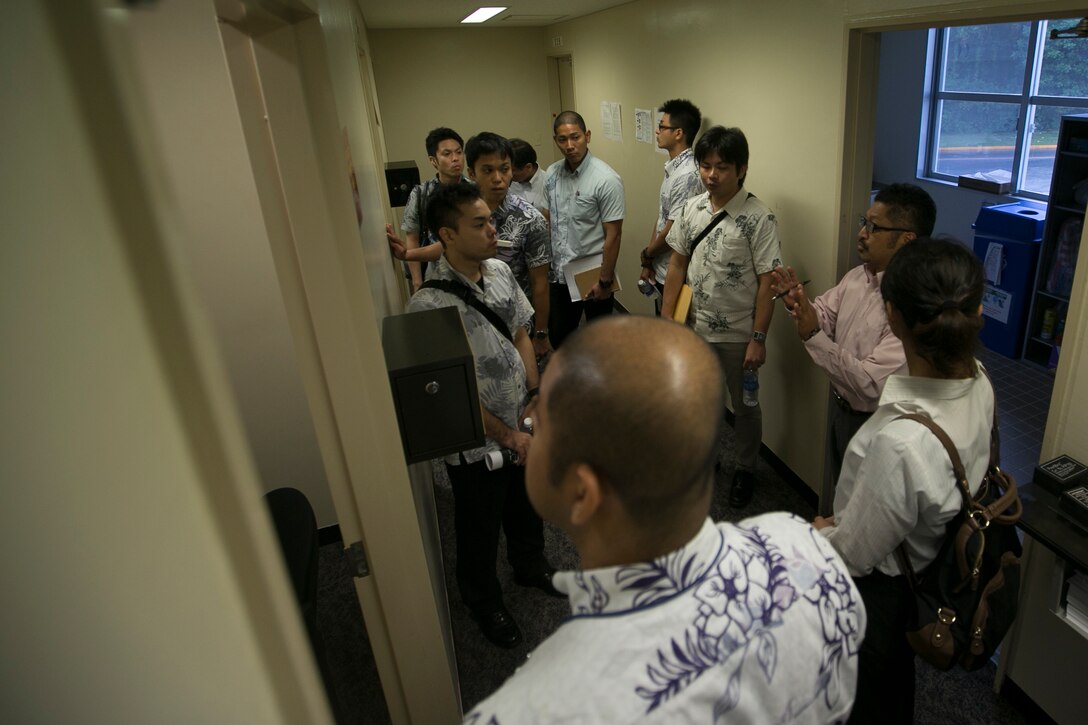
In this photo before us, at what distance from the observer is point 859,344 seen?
2.24 m

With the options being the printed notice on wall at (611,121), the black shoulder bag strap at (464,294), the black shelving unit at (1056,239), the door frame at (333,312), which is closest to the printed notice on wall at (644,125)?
the printed notice on wall at (611,121)

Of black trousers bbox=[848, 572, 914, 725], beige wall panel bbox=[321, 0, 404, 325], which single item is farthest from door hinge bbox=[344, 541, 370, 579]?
black trousers bbox=[848, 572, 914, 725]

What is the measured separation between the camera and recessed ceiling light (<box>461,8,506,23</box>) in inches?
175

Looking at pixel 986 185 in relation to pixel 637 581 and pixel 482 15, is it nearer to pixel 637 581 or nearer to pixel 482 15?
pixel 482 15

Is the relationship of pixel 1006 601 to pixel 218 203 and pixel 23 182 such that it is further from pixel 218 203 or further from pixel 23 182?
pixel 218 203

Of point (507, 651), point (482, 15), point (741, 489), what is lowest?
point (507, 651)

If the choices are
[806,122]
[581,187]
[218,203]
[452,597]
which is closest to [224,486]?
[218,203]

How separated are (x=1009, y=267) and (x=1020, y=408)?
1.30m

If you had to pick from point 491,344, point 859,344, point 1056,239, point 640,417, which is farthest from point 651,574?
point 1056,239

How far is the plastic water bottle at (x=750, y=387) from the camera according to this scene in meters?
2.98

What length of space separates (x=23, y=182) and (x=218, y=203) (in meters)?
2.27

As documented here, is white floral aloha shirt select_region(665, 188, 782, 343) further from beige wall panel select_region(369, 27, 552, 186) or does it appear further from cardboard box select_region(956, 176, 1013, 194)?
beige wall panel select_region(369, 27, 552, 186)

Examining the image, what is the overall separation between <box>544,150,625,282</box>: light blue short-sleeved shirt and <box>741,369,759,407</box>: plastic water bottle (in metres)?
1.45

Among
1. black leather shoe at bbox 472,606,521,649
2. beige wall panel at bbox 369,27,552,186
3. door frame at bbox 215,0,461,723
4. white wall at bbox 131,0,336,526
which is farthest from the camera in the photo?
beige wall panel at bbox 369,27,552,186
